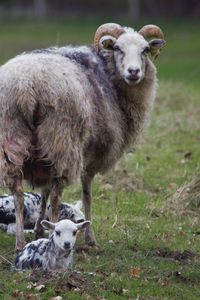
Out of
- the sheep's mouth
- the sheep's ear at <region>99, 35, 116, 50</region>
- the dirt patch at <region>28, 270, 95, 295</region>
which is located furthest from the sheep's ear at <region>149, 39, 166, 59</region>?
the dirt patch at <region>28, 270, 95, 295</region>

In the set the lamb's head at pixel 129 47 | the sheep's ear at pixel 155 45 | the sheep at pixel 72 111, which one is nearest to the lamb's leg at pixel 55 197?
the sheep at pixel 72 111

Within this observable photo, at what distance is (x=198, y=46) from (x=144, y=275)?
33415mm

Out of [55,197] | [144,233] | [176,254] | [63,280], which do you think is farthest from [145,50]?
[63,280]

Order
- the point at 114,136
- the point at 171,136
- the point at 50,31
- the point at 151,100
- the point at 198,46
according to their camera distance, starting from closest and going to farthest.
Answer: the point at 114,136, the point at 151,100, the point at 171,136, the point at 198,46, the point at 50,31

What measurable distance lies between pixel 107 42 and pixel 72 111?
5.23 ft

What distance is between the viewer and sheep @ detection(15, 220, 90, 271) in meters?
8.35

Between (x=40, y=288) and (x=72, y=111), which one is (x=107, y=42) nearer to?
(x=72, y=111)

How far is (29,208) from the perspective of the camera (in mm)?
10430

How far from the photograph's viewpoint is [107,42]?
10.5 metres

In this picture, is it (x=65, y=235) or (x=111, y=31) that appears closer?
(x=65, y=235)

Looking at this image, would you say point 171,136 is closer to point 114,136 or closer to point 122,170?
point 122,170

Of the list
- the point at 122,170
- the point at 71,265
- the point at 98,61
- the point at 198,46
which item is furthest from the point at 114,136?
the point at 198,46

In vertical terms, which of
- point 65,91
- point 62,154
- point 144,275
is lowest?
point 144,275

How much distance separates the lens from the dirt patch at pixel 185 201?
11.6m
